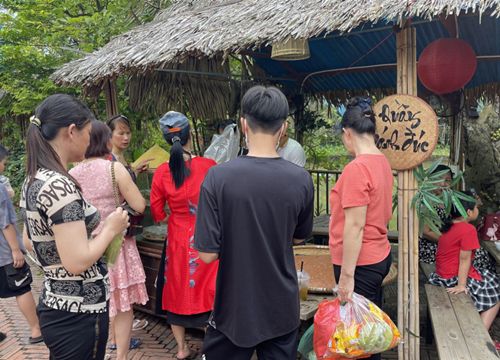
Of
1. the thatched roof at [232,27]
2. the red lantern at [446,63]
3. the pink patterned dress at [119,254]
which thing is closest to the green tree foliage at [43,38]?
the thatched roof at [232,27]

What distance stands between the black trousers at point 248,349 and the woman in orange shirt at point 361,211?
0.61m

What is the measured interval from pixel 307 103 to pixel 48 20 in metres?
4.39

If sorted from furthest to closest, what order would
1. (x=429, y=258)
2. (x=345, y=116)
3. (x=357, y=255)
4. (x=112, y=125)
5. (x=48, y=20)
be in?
1. (x=48, y=20)
2. (x=429, y=258)
3. (x=112, y=125)
4. (x=345, y=116)
5. (x=357, y=255)

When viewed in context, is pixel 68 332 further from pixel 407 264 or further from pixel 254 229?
pixel 407 264

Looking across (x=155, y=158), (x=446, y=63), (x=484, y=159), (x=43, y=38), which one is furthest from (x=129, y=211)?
(x=484, y=159)

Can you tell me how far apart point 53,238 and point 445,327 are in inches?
99.0

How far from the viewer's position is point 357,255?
239cm

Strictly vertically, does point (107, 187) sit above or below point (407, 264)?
above

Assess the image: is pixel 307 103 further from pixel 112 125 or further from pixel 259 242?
pixel 259 242

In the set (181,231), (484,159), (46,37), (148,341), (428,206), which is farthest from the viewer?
(484,159)

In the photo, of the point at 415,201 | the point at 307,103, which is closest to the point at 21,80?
the point at 307,103

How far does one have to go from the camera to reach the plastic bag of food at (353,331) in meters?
2.34

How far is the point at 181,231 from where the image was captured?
3217 millimetres

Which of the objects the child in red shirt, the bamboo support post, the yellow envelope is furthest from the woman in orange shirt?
the yellow envelope
